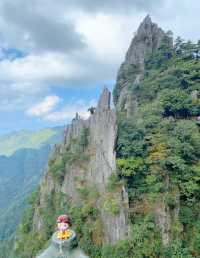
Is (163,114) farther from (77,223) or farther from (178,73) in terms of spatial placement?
(77,223)

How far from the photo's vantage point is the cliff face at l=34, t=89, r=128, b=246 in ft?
87.1

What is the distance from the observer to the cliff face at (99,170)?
26.6m

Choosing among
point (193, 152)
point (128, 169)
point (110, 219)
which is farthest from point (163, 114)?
point (110, 219)

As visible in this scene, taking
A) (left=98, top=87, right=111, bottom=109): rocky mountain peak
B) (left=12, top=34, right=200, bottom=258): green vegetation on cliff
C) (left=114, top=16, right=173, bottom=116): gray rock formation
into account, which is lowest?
(left=12, top=34, right=200, bottom=258): green vegetation on cliff

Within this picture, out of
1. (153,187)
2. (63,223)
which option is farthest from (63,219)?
(153,187)

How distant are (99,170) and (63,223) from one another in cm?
2609

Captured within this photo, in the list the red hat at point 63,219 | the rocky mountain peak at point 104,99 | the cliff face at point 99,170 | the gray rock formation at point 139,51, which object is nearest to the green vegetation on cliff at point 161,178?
the cliff face at point 99,170

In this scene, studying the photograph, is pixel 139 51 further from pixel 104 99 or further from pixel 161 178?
pixel 161 178

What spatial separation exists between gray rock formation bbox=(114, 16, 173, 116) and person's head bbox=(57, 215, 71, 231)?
3866 centimetres

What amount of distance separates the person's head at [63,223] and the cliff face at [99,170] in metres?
23.8

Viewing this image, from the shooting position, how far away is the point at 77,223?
89.6 feet

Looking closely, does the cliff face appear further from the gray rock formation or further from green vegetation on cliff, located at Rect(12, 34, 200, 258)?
the gray rock formation

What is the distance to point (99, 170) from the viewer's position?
94.1 ft

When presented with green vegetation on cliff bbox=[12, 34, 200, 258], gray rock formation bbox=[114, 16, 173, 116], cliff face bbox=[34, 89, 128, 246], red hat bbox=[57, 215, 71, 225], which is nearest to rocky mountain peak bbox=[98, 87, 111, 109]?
cliff face bbox=[34, 89, 128, 246]
